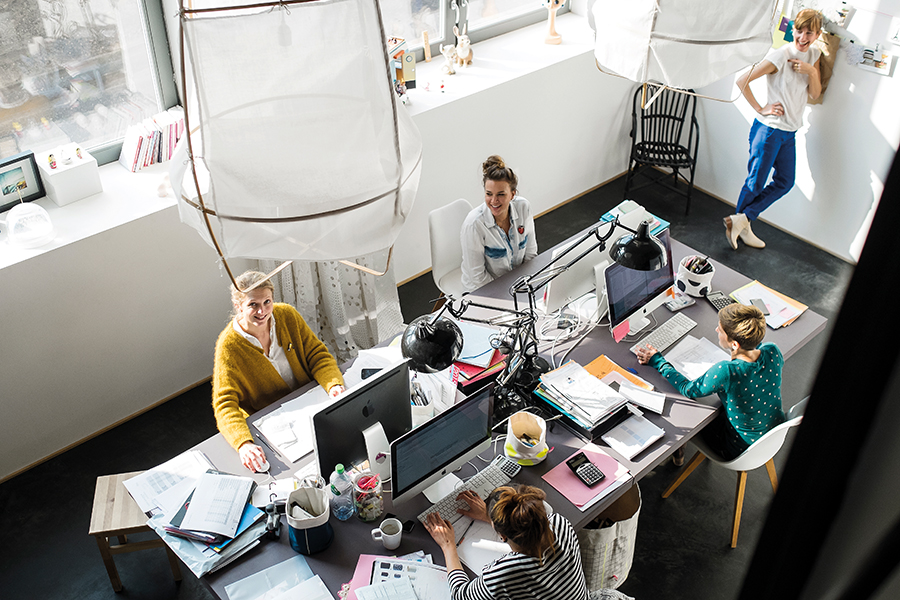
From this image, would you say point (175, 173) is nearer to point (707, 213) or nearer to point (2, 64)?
point (2, 64)

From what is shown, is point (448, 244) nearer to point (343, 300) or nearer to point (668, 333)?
point (343, 300)

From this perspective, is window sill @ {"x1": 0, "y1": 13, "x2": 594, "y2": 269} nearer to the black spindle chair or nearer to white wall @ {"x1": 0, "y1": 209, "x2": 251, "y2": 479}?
white wall @ {"x1": 0, "y1": 209, "x2": 251, "y2": 479}

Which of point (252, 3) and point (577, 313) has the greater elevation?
point (252, 3)

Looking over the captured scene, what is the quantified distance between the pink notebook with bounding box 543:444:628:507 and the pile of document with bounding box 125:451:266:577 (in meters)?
1.06

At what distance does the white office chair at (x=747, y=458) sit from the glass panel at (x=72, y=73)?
3318mm

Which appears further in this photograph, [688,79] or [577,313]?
[577,313]

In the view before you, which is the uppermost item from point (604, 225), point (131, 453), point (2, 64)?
point (2, 64)

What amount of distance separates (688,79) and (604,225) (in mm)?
1251

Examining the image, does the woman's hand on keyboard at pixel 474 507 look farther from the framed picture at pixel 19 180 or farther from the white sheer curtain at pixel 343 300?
the framed picture at pixel 19 180

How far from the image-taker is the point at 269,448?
288 centimetres

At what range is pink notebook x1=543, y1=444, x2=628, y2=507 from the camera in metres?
2.71

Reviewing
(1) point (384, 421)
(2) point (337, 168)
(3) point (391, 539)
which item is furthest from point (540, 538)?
(2) point (337, 168)

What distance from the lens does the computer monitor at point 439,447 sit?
2.44 meters

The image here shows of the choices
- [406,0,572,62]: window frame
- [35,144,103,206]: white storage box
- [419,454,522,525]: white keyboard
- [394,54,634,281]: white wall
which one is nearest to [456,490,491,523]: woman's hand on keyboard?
[419,454,522,525]: white keyboard
